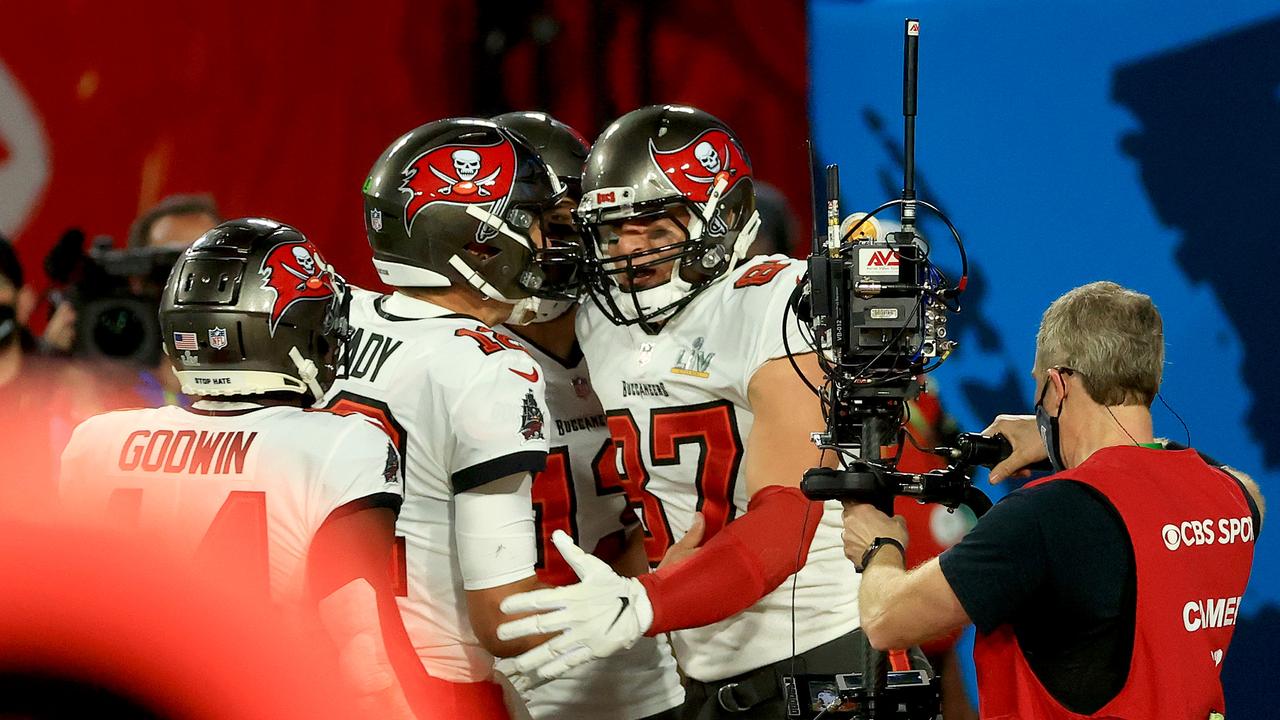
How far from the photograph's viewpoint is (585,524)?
3279mm

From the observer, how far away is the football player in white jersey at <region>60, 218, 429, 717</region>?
2.12 metres

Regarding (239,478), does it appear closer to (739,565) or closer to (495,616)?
(495,616)

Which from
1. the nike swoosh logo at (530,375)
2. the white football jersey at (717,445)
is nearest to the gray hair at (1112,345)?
the white football jersey at (717,445)

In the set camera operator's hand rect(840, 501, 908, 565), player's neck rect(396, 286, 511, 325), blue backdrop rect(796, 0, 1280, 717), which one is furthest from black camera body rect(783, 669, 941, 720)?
blue backdrop rect(796, 0, 1280, 717)

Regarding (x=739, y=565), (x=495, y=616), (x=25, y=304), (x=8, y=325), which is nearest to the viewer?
(x=739, y=565)

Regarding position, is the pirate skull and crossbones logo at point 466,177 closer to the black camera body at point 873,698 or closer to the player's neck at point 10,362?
the black camera body at point 873,698

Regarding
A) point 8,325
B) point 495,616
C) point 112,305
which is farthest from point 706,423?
point 8,325

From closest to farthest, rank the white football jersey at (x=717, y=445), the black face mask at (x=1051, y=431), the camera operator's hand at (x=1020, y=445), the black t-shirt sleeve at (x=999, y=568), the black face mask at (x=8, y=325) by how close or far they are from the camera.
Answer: the black t-shirt sleeve at (x=999, y=568), the black face mask at (x=1051, y=431), the camera operator's hand at (x=1020, y=445), the white football jersey at (x=717, y=445), the black face mask at (x=8, y=325)

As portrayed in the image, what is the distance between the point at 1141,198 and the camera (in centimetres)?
475

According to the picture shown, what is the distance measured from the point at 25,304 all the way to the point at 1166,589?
3.89 m

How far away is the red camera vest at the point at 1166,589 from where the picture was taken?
6.86 ft

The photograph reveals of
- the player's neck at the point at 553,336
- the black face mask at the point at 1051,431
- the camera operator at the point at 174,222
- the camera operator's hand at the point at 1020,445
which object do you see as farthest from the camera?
the camera operator at the point at 174,222

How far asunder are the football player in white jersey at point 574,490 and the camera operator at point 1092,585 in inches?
42.0

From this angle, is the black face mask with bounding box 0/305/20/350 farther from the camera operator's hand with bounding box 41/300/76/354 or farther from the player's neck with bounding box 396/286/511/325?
the player's neck with bounding box 396/286/511/325
